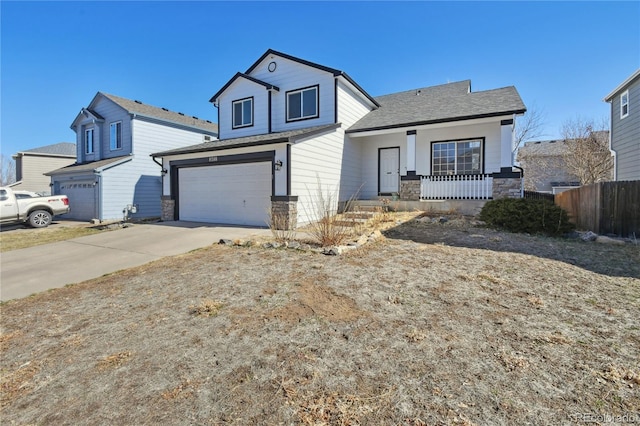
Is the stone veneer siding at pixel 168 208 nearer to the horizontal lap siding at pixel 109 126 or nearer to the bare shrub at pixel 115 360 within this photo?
the horizontal lap siding at pixel 109 126

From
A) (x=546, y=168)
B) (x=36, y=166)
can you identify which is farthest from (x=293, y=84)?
(x=546, y=168)

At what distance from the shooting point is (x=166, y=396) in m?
2.22

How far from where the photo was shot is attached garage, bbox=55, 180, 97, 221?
16.1 metres

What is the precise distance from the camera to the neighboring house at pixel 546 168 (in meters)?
25.7

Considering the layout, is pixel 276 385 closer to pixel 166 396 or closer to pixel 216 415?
pixel 216 415

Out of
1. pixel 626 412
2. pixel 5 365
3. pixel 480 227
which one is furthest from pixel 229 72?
pixel 626 412

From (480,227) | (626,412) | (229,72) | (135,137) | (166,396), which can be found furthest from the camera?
(135,137)

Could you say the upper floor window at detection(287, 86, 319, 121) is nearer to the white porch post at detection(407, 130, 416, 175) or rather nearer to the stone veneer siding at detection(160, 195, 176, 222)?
the white porch post at detection(407, 130, 416, 175)

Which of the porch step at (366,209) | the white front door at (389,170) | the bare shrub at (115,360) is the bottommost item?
the bare shrub at (115,360)

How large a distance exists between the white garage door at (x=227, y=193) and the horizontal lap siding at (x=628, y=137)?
1411 centimetres

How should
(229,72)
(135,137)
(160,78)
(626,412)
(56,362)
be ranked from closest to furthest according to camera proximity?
(626,412) → (56,362) → (229,72) → (135,137) → (160,78)

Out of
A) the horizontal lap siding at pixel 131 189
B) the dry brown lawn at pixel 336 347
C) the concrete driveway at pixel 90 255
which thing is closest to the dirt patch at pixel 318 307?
the dry brown lawn at pixel 336 347

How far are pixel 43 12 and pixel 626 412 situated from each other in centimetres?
1568

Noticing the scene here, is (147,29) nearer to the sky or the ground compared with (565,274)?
nearer to the sky
